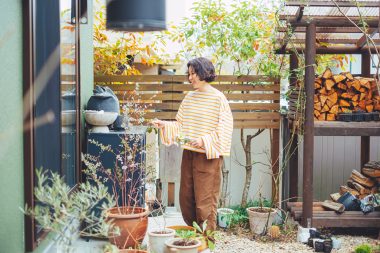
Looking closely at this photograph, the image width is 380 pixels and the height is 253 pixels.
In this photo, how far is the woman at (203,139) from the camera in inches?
207

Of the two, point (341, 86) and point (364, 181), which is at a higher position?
point (341, 86)

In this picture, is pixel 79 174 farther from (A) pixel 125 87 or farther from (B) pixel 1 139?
(A) pixel 125 87

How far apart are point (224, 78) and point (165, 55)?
5.09ft

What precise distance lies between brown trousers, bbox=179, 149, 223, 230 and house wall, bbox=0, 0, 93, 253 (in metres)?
2.17

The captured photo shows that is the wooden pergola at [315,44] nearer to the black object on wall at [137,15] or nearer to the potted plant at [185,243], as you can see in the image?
the potted plant at [185,243]

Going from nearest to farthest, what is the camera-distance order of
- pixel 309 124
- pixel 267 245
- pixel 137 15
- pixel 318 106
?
pixel 137 15 < pixel 267 245 < pixel 309 124 < pixel 318 106

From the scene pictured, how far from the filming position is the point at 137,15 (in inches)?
82.7

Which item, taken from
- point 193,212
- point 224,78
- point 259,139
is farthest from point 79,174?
point 259,139

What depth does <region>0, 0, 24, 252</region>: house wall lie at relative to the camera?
3.23 m

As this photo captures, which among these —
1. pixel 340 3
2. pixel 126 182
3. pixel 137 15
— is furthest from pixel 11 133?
pixel 340 3

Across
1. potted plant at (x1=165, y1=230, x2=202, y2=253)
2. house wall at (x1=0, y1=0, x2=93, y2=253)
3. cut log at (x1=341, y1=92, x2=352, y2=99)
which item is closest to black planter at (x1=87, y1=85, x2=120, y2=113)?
potted plant at (x1=165, y1=230, x2=202, y2=253)

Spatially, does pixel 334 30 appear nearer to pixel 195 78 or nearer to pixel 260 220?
pixel 260 220

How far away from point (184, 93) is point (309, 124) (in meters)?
1.90

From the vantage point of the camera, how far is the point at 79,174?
17.4 ft
